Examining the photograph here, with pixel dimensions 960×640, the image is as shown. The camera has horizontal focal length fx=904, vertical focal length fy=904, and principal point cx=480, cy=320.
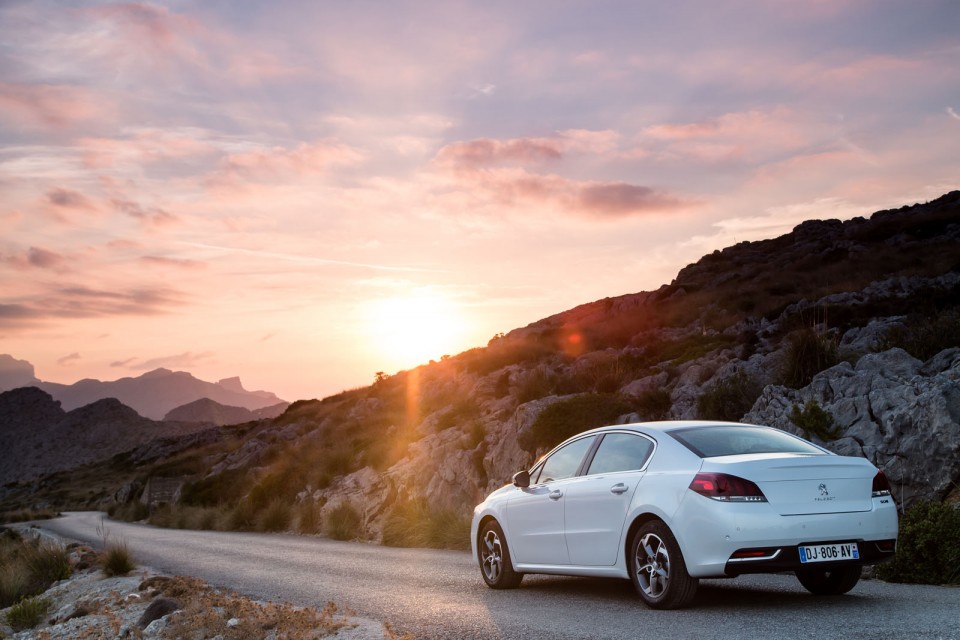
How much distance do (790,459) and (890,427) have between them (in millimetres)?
6241

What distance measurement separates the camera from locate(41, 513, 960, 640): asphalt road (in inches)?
286

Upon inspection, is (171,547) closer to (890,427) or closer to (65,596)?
(65,596)

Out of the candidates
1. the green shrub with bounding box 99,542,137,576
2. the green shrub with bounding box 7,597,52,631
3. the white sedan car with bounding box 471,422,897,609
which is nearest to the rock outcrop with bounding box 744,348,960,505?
the white sedan car with bounding box 471,422,897,609

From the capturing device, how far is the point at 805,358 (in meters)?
18.1

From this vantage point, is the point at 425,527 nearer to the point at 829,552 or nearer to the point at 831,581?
the point at 831,581

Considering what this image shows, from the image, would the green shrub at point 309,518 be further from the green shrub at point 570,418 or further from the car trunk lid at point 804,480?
the car trunk lid at point 804,480

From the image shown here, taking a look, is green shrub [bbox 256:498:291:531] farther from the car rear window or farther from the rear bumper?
the rear bumper

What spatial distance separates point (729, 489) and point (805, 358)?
37.3ft

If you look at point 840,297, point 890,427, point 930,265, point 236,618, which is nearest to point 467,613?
point 236,618

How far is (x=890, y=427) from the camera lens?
13.2 meters

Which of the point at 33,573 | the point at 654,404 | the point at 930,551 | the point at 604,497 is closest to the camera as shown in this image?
the point at 604,497

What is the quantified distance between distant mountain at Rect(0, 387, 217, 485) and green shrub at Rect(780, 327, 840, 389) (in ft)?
482

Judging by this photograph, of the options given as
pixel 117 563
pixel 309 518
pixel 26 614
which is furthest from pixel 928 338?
pixel 309 518

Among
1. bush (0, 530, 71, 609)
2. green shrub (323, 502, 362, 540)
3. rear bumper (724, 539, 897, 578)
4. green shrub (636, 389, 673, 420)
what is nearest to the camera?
rear bumper (724, 539, 897, 578)
